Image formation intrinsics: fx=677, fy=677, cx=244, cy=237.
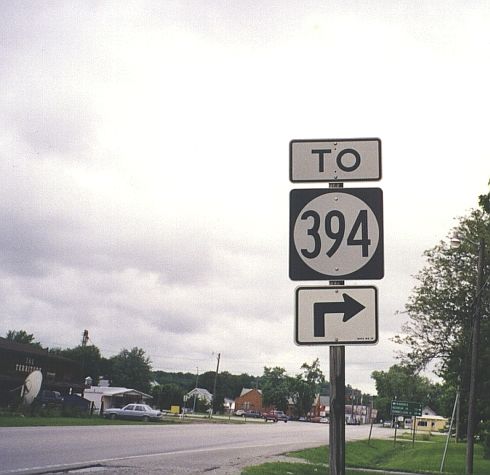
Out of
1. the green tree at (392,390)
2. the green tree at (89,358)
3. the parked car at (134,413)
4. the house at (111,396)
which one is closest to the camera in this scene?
the parked car at (134,413)

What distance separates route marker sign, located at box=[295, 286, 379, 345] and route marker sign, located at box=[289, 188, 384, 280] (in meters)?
0.13

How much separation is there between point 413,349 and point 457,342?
2.56 metres

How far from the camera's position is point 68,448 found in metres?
19.6

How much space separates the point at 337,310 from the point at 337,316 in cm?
4

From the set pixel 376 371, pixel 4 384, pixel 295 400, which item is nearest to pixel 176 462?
pixel 4 384

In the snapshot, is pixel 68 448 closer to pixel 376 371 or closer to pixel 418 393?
pixel 418 393

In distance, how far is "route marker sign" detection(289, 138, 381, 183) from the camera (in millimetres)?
4719

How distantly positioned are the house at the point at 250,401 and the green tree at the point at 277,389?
478 inches

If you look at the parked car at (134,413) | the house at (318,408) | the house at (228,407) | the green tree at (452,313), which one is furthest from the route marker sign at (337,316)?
the house at (318,408)

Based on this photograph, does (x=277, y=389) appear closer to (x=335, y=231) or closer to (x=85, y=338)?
(x=85, y=338)

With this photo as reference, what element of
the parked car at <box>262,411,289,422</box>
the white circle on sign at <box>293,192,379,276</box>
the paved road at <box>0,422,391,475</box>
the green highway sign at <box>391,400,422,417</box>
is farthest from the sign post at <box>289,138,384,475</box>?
the parked car at <box>262,411,289,422</box>

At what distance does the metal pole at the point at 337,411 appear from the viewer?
441 cm

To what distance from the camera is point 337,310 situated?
436 cm

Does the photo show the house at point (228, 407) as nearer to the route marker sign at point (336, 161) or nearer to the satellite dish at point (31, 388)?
the satellite dish at point (31, 388)
